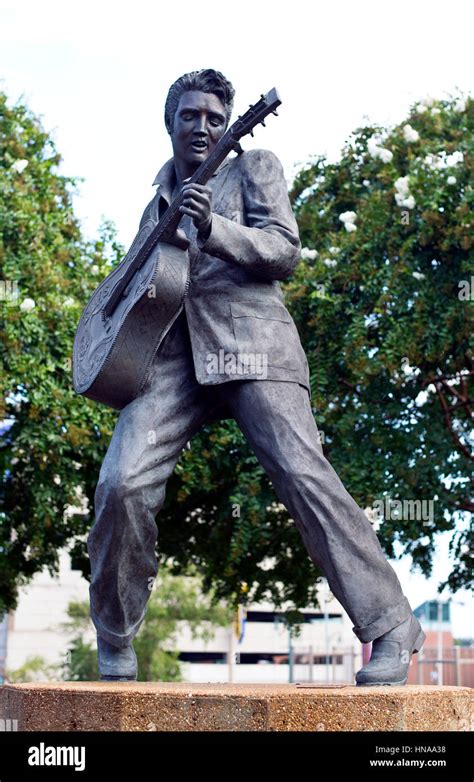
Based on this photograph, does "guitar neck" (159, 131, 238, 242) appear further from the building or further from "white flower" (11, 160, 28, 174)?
the building

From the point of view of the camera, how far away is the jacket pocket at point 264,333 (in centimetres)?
453

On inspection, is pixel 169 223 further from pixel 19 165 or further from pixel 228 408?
pixel 19 165

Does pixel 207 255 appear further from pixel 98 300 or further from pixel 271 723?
pixel 271 723

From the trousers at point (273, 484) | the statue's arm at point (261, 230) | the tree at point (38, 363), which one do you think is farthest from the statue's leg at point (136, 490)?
the tree at point (38, 363)

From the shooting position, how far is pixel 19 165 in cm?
1301

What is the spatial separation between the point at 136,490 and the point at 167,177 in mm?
1483

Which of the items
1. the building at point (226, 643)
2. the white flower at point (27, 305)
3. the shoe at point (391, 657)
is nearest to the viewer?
the shoe at point (391, 657)

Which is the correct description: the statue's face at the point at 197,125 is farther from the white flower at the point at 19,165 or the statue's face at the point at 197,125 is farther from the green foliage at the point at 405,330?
the white flower at the point at 19,165

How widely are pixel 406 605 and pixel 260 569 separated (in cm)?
984

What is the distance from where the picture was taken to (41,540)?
43.7ft

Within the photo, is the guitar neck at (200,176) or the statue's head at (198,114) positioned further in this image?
the statue's head at (198,114)

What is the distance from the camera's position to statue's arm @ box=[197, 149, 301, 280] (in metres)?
4.39

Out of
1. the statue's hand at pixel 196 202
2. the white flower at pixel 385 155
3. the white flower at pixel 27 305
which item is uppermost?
the white flower at pixel 385 155

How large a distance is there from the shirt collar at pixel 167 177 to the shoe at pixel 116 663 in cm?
194
